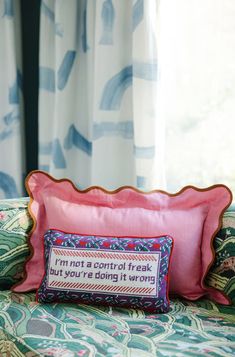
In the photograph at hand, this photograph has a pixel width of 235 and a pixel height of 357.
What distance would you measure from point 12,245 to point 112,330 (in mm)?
532

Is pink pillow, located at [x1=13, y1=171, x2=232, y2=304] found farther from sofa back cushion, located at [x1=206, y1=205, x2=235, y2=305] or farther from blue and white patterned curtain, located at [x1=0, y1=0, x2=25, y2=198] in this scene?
blue and white patterned curtain, located at [x1=0, y1=0, x2=25, y2=198]

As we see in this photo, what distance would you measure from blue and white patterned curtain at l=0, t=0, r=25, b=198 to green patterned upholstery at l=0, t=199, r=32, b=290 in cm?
82

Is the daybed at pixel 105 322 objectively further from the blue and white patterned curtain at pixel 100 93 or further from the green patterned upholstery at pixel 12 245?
the blue and white patterned curtain at pixel 100 93

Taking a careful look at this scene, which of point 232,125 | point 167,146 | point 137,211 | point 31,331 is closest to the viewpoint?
point 31,331

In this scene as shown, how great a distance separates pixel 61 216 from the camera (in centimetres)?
164

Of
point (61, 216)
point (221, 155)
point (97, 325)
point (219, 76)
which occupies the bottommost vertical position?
point (97, 325)

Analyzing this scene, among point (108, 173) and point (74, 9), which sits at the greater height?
point (74, 9)

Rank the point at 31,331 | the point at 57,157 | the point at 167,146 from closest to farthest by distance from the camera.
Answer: the point at 31,331 → the point at 167,146 → the point at 57,157

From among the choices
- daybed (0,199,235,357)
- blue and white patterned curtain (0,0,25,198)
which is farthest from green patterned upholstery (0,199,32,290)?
blue and white patterned curtain (0,0,25,198)

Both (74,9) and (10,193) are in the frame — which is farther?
(10,193)

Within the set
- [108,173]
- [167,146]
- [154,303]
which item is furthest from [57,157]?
[154,303]

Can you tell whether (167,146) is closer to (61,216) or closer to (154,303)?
(61,216)

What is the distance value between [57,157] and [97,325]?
114 centimetres

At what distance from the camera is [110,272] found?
147 centimetres
